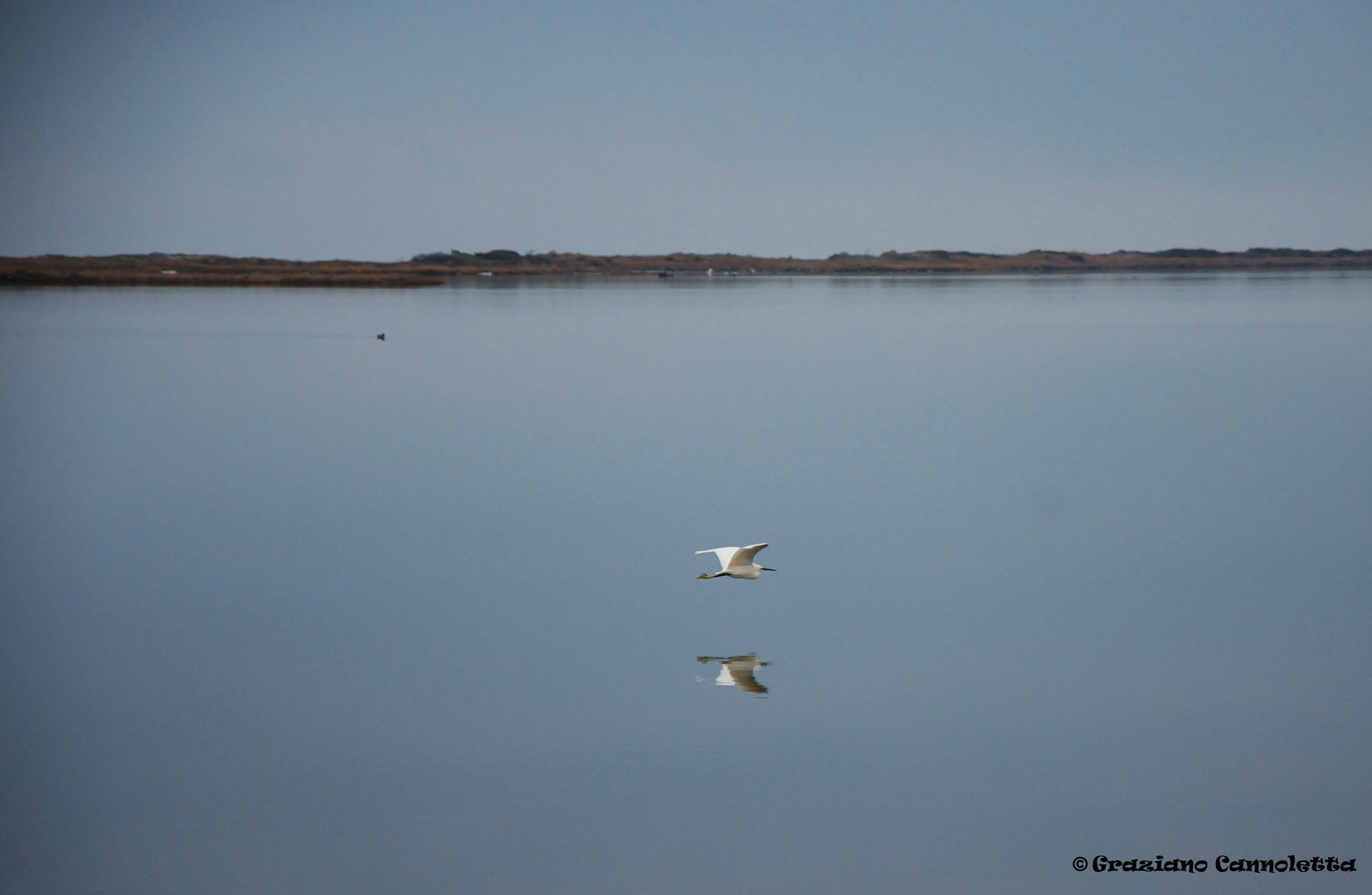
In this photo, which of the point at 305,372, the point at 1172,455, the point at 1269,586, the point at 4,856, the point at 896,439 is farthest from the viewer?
the point at 305,372

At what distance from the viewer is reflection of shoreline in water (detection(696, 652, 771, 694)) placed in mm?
8445

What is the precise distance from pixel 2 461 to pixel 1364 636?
16720mm

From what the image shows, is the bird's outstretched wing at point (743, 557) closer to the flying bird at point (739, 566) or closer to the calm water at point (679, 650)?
the flying bird at point (739, 566)

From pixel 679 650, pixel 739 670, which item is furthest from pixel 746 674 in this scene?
pixel 679 650

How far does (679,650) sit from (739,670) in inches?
22.9

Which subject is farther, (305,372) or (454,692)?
(305,372)

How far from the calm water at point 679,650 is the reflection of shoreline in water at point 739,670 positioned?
111mm

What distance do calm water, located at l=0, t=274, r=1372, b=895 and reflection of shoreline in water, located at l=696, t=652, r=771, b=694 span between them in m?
0.11

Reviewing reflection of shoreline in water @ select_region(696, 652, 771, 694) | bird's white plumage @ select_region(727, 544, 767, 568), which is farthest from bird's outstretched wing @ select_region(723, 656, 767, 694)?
bird's white plumage @ select_region(727, 544, 767, 568)

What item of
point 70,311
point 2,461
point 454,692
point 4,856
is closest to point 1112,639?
point 454,692

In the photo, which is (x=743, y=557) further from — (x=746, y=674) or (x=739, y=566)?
(x=746, y=674)

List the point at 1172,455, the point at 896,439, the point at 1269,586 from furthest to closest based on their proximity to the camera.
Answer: the point at 896,439 < the point at 1172,455 < the point at 1269,586

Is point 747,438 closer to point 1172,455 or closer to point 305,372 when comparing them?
point 1172,455

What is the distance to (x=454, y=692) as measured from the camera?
27.5 ft
